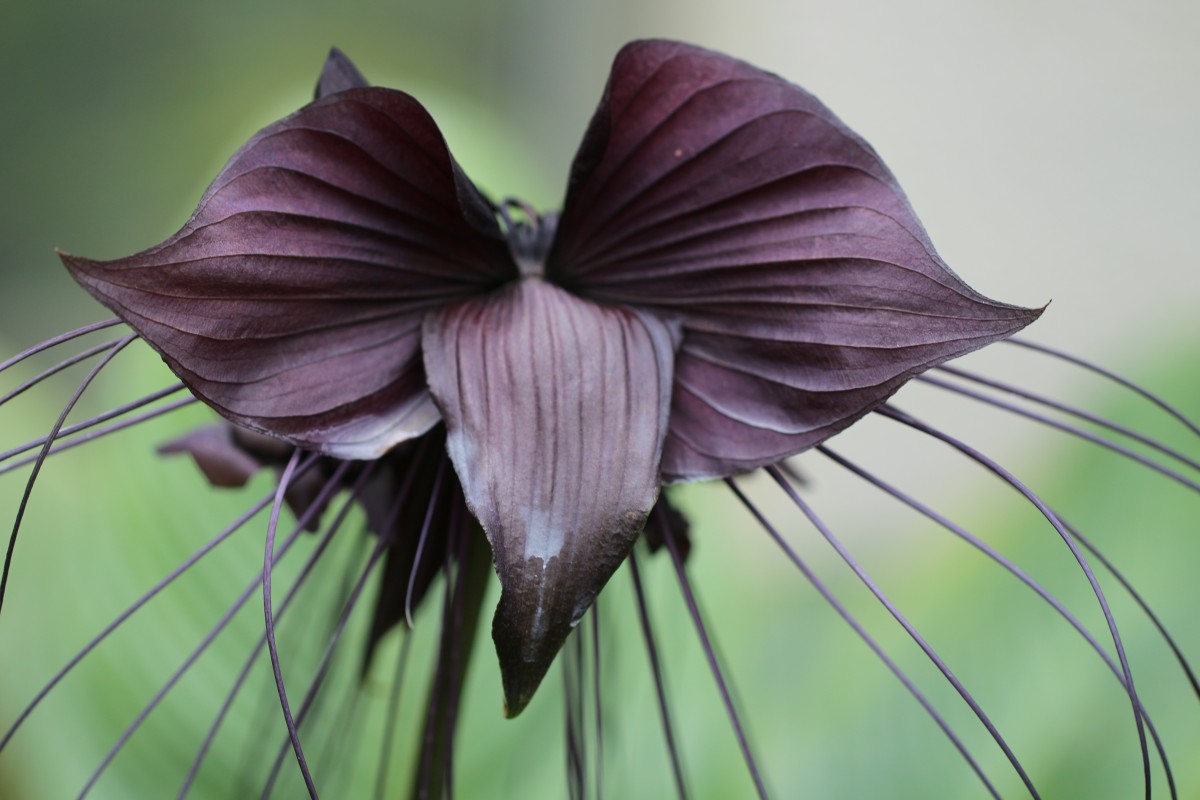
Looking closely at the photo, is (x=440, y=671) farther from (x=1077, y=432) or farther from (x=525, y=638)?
(x=1077, y=432)

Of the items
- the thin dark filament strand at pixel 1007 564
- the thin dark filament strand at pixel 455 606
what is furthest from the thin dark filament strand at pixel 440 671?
the thin dark filament strand at pixel 1007 564

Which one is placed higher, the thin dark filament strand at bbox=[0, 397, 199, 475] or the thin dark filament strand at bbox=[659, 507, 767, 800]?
the thin dark filament strand at bbox=[0, 397, 199, 475]

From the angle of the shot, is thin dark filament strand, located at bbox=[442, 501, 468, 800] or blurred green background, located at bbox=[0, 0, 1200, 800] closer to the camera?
thin dark filament strand, located at bbox=[442, 501, 468, 800]

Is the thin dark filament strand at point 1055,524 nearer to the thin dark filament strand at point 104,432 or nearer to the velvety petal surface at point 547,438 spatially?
the velvety petal surface at point 547,438

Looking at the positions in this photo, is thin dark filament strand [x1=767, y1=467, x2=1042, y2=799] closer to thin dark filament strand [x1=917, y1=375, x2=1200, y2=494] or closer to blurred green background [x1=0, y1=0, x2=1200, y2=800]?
thin dark filament strand [x1=917, y1=375, x2=1200, y2=494]

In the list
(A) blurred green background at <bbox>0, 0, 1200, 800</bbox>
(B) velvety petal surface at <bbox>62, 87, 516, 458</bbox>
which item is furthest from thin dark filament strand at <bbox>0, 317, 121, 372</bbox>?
(A) blurred green background at <bbox>0, 0, 1200, 800</bbox>

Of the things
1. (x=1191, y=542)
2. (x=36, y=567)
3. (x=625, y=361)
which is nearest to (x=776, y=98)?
(x=625, y=361)
